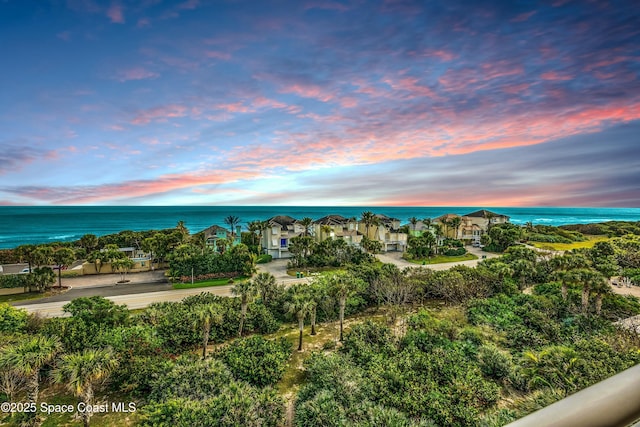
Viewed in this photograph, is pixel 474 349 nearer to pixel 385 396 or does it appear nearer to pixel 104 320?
pixel 385 396

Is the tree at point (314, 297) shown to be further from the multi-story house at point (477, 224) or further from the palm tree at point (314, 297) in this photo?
the multi-story house at point (477, 224)

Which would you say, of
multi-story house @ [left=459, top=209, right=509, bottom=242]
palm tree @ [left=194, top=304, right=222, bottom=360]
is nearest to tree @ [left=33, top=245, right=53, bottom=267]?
palm tree @ [left=194, top=304, right=222, bottom=360]

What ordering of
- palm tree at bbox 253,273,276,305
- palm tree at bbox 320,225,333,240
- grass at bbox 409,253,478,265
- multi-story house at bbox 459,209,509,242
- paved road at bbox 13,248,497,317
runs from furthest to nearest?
1. multi-story house at bbox 459,209,509,242
2. palm tree at bbox 320,225,333,240
3. grass at bbox 409,253,478,265
4. paved road at bbox 13,248,497,317
5. palm tree at bbox 253,273,276,305

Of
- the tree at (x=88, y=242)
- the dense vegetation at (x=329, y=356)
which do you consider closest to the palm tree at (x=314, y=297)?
the dense vegetation at (x=329, y=356)

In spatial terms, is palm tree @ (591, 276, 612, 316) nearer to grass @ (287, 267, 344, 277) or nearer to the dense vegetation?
the dense vegetation

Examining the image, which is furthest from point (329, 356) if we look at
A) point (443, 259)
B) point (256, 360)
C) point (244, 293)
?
point (443, 259)

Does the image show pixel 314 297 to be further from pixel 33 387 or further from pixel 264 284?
pixel 33 387
